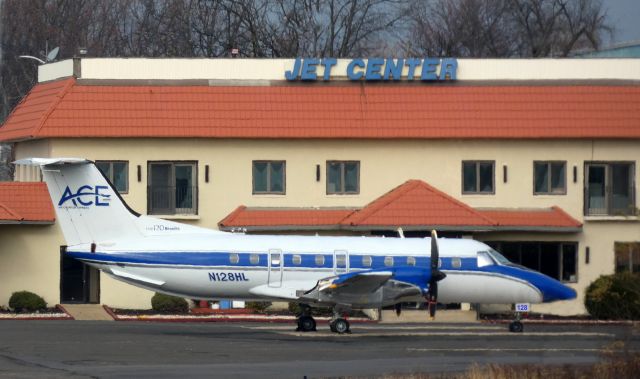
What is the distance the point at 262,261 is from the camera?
40.8m

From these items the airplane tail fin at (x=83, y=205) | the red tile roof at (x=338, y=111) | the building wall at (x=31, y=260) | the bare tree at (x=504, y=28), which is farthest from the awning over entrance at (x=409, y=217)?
the bare tree at (x=504, y=28)

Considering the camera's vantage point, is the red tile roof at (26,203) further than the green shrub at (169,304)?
No

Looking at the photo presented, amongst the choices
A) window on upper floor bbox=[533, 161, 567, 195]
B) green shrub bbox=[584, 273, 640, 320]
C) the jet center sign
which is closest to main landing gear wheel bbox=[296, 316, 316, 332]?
green shrub bbox=[584, 273, 640, 320]

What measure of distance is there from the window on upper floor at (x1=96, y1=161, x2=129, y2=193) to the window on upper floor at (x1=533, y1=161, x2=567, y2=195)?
50.2 ft

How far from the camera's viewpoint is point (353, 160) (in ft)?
173

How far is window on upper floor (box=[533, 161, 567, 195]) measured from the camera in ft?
174

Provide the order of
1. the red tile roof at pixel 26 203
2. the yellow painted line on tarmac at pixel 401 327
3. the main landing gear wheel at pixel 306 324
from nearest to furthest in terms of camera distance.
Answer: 1. the main landing gear wheel at pixel 306 324
2. the yellow painted line on tarmac at pixel 401 327
3. the red tile roof at pixel 26 203

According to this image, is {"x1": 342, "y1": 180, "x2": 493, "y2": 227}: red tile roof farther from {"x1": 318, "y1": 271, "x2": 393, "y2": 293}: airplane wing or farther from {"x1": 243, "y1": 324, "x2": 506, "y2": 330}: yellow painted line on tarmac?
{"x1": 318, "y1": 271, "x2": 393, "y2": 293}: airplane wing

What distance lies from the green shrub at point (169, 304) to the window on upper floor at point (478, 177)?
11.4 meters

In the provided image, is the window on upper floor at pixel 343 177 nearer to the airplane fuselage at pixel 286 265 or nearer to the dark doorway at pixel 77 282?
the dark doorway at pixel 77 282

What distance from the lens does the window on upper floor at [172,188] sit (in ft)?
170

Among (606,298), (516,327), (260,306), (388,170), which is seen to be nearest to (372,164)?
(388,170)

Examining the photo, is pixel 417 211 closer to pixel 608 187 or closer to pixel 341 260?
pixel 608 187

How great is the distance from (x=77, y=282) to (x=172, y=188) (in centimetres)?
488
